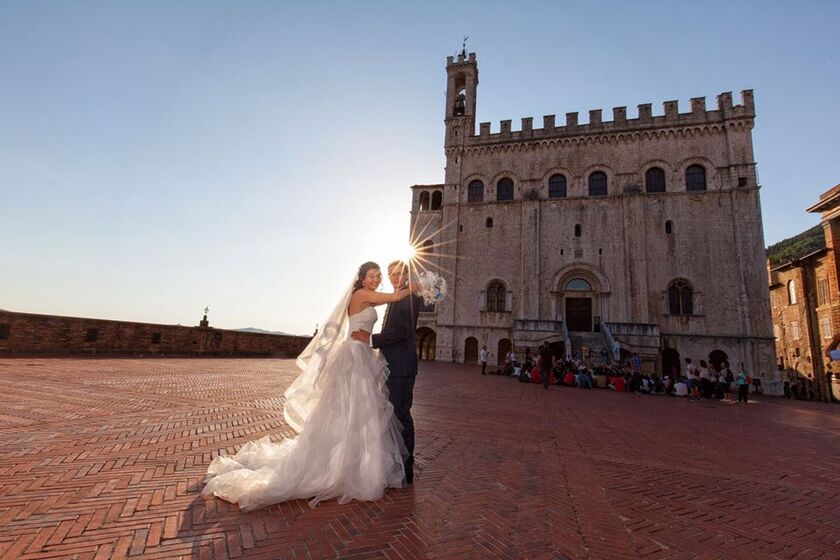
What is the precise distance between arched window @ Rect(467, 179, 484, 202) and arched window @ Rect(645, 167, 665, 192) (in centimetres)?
1141

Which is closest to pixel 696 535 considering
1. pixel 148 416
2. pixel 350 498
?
pixel 350 498

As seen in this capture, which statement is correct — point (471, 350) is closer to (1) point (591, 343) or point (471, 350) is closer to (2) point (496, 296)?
(2) point (496, 296)

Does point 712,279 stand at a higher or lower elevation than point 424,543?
higher

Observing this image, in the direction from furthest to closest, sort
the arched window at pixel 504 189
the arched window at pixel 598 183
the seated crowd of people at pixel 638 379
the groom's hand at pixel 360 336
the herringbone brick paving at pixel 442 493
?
the arched window at pixel 504 189 < the arched window at pixel 598 183 < the seated crowd of people at pixel 638 379 < the groom's hand at pixel 360 336 < the herringbone brick paving at pixel 442 493

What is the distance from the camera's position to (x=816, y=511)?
365cm

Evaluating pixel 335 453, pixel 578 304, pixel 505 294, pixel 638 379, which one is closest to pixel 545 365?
pixel 638 379

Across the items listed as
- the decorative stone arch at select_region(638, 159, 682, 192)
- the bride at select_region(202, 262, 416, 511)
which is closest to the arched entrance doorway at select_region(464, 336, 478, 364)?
the decorative stone arch at select_region(638, 159, 682, 192)

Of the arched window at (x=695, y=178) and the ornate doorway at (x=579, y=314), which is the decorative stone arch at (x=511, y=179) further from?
the arched window at (x=695, y=178)

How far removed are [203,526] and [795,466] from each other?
24.0 feet

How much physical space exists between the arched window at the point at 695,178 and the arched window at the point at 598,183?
16.4 feet

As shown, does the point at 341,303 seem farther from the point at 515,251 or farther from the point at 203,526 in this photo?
the point at 515,251

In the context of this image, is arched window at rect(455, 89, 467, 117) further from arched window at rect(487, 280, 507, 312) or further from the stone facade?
the stone facade

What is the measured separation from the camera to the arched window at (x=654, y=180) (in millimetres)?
25750

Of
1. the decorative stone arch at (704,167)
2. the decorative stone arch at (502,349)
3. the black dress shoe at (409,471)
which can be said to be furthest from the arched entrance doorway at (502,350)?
the black dress shoe at (409,471)
